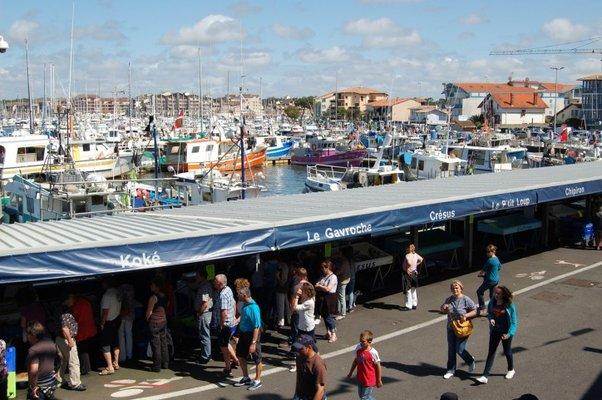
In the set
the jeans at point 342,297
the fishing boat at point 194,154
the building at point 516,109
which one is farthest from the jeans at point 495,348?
the building at point 516,109

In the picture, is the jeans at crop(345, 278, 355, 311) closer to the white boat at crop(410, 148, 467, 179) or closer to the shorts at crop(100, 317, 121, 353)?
the shorts at crop(100, 317, 121, 353)

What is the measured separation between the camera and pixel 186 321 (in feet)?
36.4

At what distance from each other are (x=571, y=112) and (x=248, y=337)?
13220 cm

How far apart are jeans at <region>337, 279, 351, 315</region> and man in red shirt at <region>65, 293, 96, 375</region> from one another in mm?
4524

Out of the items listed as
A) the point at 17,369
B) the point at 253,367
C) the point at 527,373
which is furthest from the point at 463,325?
the point at 17,369

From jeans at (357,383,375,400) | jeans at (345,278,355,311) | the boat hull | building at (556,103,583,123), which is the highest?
building at (556,103,583,123)

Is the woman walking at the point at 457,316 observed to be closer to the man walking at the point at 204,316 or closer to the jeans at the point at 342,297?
the jeans at the point at 342,297

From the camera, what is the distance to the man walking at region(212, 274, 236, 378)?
31.0ft

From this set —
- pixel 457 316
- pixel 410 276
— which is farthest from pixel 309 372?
pixel 410 276

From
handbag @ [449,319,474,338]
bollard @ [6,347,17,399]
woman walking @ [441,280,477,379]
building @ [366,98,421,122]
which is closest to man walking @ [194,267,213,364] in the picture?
bollard @ [6,347,17,399]

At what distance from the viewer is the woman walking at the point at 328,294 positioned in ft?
34.9

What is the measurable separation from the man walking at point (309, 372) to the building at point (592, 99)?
12180 cm

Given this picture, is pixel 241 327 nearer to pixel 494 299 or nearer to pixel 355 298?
pixel 494 299

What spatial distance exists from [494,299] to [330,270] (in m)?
2.92
